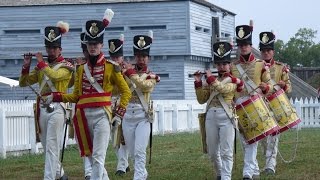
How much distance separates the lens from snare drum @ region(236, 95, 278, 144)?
535 inches

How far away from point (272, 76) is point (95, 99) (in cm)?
479

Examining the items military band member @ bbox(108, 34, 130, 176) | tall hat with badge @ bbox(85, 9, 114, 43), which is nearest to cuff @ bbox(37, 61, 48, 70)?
tall hat with badge @ bbox(85, 9, 114, 43)

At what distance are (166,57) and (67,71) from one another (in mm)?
46252

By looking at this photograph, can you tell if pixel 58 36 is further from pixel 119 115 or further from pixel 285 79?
pixel 285 79

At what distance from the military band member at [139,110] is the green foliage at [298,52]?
80622 mm

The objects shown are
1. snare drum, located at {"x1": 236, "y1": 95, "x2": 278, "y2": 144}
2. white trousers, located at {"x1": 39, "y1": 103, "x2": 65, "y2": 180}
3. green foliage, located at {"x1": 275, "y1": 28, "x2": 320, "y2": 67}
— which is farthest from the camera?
green foliage, located at {"x1": 275, "y1": 28, "x2": 320, "y2": 67}

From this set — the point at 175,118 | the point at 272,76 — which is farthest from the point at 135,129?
the point at 175,118

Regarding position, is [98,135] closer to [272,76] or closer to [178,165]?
[272,76]

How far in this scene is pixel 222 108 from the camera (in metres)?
13.0

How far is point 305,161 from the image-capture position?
17047 millimetres

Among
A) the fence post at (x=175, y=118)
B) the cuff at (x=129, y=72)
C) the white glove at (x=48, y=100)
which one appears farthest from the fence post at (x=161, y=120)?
the white glove at (x=48, y=100)

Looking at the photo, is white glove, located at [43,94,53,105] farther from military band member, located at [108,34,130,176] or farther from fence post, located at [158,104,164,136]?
fence post, located at [158,104,164,136]

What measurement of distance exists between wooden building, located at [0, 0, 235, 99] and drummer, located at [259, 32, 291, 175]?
42342 mm

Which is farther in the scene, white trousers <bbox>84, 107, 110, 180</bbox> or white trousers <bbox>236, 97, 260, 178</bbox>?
white trousers <bbox>236, 97, 260, 178</bbox>
